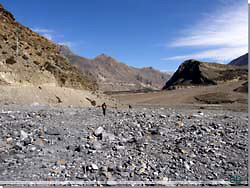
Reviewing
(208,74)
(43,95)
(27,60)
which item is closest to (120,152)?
(43,95)

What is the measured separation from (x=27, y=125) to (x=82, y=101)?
14486 millimetres

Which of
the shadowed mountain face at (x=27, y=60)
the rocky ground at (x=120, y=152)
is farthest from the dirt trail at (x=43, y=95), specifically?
the rocky ground at (x=120, y=152)

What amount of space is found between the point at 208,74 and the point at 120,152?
2938 inches

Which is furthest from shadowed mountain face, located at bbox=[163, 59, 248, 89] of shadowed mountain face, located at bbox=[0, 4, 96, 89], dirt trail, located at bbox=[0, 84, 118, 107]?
dirt trail, located at bbox=[0, 84, 118, 107]

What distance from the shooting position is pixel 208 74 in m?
76.1

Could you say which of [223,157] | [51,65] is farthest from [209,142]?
[51,65]

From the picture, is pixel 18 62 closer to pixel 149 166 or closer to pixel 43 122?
pixel 43 122

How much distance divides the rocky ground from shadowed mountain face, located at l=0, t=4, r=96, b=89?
40.4 feet

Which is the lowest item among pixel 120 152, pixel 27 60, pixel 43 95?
pixel 120 152

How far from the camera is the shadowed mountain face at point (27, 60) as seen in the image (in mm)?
20344

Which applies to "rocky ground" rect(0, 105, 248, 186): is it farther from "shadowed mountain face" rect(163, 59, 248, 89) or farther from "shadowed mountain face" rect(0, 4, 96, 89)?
"shadowed mountain face" rect(163, 59, 248, 89)

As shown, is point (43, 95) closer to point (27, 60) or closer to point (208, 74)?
point (27, 60)

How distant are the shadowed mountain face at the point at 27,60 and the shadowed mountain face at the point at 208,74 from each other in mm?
51776

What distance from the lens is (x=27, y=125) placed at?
28.0 feet
